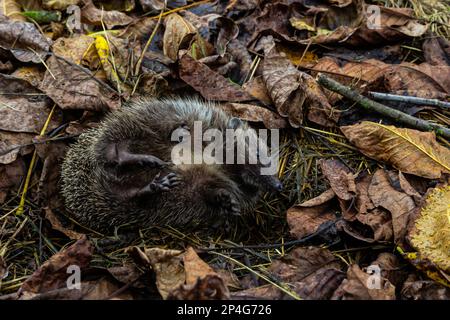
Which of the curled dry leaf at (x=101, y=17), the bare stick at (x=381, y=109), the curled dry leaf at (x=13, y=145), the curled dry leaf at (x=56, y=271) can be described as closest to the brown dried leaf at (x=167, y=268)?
the curled dry leaf at (x=56, y=271)

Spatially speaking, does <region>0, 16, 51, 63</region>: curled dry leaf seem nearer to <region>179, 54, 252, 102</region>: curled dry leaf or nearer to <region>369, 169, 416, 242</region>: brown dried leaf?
<region>179, 54, 252, 102</region>: curled dry leaf

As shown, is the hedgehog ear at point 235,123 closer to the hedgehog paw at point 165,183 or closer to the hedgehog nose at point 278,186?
the hedgehog nose at point 278,186

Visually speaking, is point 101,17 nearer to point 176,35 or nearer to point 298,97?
point 176,35

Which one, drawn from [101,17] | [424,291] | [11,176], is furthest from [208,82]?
[424,291]

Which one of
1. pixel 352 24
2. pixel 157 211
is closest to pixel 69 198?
pixel 157 211

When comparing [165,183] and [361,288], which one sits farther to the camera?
[165,183]

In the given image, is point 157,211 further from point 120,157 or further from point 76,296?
point 76,296
